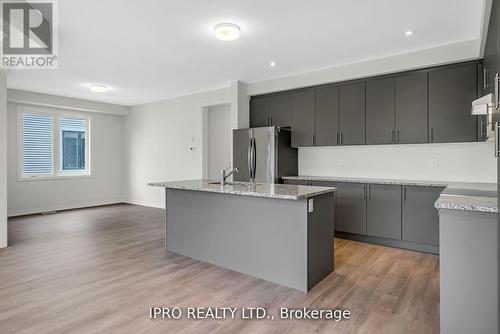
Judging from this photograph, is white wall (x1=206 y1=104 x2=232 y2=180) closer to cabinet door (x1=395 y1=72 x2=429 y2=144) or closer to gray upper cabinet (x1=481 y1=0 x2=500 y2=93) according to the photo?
cabinet door (x1=395 y1=72 x2=429 y2=144)

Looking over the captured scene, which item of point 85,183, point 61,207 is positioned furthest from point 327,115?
point 61,207

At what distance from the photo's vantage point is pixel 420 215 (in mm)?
3785

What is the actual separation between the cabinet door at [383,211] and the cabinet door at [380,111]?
0.73m

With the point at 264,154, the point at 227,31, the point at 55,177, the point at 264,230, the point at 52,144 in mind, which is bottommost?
the point at 264,230

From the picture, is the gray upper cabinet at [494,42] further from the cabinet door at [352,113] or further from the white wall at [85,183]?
the white wall at [85,183]

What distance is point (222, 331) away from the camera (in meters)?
2.10

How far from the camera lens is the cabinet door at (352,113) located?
14.7ft

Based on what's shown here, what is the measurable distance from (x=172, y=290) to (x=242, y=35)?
2.87 metres

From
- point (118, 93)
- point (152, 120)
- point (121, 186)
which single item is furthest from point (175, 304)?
point (121, 186)

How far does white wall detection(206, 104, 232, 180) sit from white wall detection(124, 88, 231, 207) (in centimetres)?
30

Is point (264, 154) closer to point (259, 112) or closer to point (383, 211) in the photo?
point (259, 112)

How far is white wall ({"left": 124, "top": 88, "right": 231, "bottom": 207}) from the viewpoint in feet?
21.7

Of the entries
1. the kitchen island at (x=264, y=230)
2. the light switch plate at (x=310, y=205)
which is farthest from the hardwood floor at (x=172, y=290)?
the light switch plate at (x=310, y=205)

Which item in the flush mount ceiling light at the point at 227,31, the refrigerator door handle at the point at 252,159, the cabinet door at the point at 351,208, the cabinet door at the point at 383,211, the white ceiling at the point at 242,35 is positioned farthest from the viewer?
the refrigerator door handle at the point at 252,159
